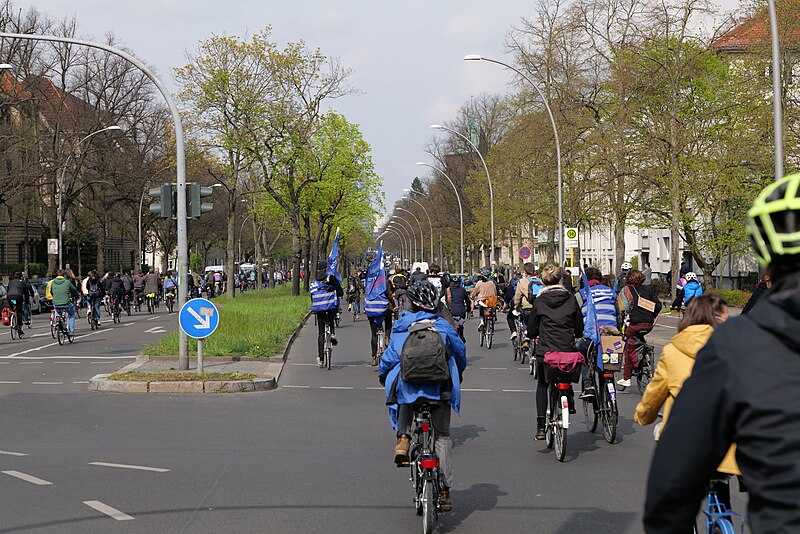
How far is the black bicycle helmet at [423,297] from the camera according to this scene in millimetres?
7004

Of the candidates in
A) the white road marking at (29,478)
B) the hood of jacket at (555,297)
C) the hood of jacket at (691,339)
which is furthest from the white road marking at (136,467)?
the hood of jacket at (691,339)

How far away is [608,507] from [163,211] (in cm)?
1000

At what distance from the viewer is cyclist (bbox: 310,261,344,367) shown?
17734 mm

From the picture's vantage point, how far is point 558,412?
9273 millimetres

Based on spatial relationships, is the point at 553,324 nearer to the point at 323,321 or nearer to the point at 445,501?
the point at 445,501

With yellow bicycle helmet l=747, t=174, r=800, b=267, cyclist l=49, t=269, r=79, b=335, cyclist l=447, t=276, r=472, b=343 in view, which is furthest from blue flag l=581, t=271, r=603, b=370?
cyclist l=49, t=269, r=79, b=335

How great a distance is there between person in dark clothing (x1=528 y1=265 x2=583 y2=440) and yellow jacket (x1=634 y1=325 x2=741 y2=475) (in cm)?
415

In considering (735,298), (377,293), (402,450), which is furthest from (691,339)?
(735,298)

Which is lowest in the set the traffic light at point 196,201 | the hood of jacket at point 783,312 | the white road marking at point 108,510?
the white road marking at point 108,510

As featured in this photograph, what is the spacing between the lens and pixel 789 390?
2.10 m

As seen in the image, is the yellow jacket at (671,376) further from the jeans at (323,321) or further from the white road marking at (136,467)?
the jeans at (323,321)

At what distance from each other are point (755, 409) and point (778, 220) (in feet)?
1.34

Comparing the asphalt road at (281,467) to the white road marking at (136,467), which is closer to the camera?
the asphalt road at (281,467)

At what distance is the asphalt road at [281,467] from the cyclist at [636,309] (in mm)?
673
